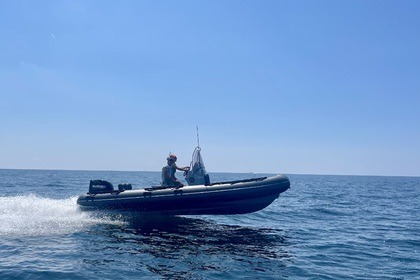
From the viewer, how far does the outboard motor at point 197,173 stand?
12.3 m

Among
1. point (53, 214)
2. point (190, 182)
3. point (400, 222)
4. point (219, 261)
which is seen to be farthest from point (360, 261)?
point (53, 214)

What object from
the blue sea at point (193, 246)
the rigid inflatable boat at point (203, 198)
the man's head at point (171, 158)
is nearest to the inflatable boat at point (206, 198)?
the rigid inflatable boat at point (203, 198)

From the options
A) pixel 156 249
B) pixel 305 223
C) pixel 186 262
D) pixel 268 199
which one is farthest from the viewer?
pixel 305 223

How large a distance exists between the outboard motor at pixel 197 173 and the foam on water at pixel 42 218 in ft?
8.81

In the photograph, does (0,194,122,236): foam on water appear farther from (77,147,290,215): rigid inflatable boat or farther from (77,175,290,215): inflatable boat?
(77,175,290,215): inflatable boat

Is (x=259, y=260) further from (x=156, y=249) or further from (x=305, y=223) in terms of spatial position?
(x=305, y=223)

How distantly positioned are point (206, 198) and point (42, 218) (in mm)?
4987

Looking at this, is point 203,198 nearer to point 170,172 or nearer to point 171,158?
point 170,172

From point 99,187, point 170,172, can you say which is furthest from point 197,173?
point 99,187

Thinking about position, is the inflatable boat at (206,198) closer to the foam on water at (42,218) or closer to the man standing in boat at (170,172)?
the man standing in boat at (170,172)

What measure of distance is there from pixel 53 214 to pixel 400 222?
12121 mm

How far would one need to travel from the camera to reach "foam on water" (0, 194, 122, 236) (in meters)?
9.51

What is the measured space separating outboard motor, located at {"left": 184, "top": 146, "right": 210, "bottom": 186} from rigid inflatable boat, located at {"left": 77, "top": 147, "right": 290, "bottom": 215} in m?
0.38

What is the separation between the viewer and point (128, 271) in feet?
21.1
